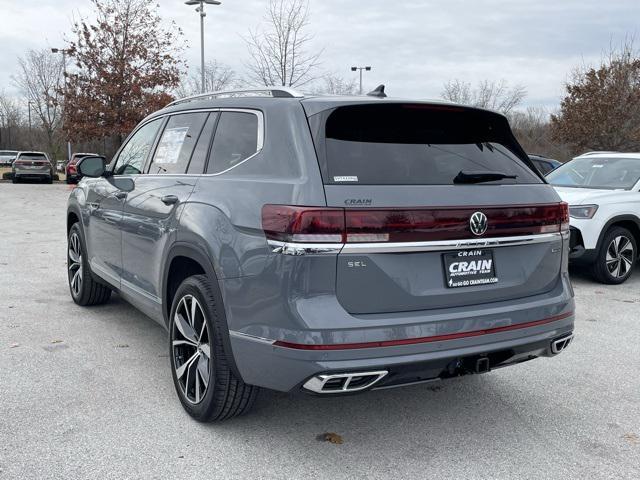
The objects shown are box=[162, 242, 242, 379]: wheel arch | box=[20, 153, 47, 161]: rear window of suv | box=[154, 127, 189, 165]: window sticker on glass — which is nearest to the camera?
box=[162, 242, 242, 379]: wheel arch

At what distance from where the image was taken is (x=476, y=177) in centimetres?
323

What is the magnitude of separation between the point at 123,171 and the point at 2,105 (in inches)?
3014

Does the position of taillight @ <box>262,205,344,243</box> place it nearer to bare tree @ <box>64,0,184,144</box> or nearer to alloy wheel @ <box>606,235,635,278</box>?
alloy wheel @ <box>606,235,635,278</box>

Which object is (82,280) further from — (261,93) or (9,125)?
(9,125)

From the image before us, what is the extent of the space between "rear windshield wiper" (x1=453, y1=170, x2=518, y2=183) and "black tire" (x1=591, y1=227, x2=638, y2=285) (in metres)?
4.97

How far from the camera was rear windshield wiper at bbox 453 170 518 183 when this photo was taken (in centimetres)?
319

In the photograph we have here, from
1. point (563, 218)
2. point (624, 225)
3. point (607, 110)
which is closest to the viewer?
point (563, 218)

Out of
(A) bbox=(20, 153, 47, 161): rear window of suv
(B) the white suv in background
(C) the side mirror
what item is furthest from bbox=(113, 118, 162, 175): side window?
(A) bbox=(20, 153, 47, 161): rear window of suv

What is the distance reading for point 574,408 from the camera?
12.9 ft

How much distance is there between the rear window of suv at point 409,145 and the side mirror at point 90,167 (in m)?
2.87

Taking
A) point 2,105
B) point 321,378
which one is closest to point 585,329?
point 321,378

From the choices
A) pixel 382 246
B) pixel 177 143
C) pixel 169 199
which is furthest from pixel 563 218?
pixel 177 143

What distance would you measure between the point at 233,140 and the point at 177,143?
2.66ft

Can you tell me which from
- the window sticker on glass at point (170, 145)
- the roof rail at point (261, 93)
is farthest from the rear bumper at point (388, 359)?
the window sticker on glass at point (170, 145)
